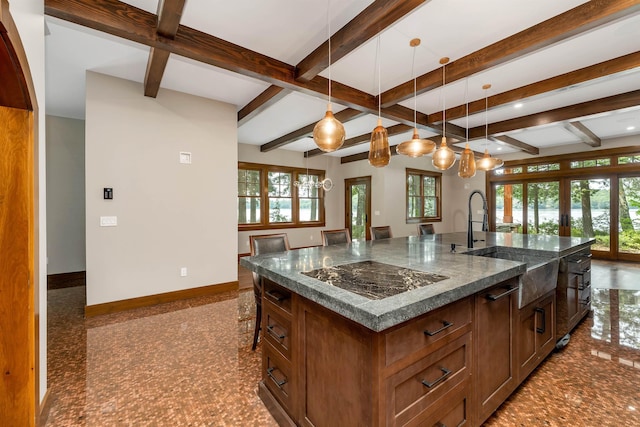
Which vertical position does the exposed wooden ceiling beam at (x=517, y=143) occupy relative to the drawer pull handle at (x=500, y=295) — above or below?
above

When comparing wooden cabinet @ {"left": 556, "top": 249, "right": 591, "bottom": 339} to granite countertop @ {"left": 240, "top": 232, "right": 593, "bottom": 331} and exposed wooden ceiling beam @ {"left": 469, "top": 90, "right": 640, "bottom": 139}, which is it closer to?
granite countertop @ {"left": 240, "top": 232, "right": 593, "bottom": 331}

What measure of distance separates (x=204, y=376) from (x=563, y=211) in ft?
28.9

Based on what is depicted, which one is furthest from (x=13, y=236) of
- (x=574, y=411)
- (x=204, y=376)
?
(x=574, y=411)

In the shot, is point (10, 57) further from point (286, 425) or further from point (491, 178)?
point (491, 178)

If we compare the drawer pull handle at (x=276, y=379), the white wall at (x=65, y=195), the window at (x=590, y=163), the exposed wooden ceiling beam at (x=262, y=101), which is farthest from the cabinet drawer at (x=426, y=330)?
the window at (x=590, y=163)

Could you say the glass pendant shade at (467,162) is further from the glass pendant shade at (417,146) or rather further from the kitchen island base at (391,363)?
the kitchen island base at (391,363)

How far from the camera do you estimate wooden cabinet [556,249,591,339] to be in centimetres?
239

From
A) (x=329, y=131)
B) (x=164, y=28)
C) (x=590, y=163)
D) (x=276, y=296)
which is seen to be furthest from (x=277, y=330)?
(x=590, y=163)

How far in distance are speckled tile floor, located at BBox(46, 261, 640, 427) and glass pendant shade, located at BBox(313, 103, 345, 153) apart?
195 centimetres

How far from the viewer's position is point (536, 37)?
2459mm

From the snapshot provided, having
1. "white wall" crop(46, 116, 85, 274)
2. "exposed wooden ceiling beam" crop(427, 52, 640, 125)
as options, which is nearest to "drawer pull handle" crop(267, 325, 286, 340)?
"exposed wooden ceiling beam" crop(427, 52, 640, 125)

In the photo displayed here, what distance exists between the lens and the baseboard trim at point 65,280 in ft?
15.0

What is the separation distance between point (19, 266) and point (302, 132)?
183 inches

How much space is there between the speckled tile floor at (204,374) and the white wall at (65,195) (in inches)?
70.3
